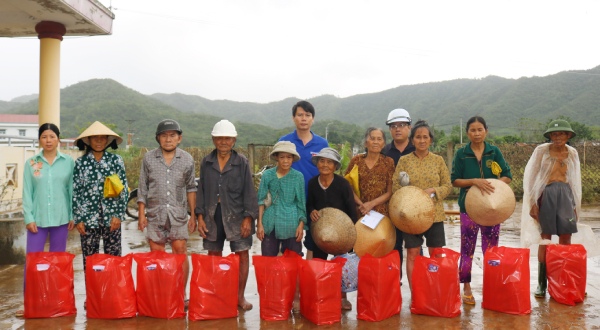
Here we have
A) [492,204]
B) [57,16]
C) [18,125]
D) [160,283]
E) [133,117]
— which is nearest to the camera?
[160,283]

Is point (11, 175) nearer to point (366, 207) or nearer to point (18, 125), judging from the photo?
point (366, 207)

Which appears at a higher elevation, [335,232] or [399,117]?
[399,117]

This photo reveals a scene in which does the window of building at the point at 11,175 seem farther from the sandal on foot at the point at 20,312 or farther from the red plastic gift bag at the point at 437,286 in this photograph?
the red plastic gift bag at the point at 437,286

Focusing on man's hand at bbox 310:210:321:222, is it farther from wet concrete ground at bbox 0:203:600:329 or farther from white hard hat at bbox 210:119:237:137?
white hard hat at bbox 210:119:237:137

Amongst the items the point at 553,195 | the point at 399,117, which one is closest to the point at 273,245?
the point at 399,117

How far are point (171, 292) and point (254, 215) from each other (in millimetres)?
900

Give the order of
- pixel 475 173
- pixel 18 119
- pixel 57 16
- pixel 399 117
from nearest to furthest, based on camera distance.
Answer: pixel 475 173
pixel 399 117
pixel 57 16
pixel 18 119

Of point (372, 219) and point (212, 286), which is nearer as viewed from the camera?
point (212, 286)

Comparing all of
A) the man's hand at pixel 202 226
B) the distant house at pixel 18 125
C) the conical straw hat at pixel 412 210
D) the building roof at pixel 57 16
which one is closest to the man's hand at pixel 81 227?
the man's hand at pixel 202 226

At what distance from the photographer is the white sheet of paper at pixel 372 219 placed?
11.2ft

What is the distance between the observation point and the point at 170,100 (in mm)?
139125

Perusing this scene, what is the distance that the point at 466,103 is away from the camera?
81.2 metres

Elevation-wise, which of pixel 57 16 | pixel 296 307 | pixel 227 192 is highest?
pixel 57 16

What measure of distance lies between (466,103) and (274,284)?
86169mm
